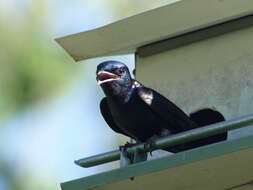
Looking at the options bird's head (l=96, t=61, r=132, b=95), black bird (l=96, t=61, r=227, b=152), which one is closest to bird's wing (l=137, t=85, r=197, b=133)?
black bird (l=96, t=61, r=227, b=152)

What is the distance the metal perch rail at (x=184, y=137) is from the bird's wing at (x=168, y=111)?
1.30 ft

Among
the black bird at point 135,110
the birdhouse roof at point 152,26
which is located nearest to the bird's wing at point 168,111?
the black bird at point 135,110

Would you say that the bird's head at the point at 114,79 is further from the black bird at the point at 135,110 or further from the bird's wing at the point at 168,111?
the bird's wing at the point at 168,111

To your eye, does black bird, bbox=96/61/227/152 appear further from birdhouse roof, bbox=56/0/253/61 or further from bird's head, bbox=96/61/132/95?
birdhouse roof, bbox=56/0/253/61

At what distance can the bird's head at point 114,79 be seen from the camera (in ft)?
15.6

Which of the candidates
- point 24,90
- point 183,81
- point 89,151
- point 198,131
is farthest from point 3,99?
point 198,131

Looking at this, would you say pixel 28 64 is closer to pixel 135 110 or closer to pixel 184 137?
pixel 135 110

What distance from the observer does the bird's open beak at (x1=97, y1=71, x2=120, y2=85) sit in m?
4.73

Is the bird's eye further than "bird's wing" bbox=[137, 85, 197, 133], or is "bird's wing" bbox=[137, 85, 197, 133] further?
the bird's eye

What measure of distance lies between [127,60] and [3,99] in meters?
0.87

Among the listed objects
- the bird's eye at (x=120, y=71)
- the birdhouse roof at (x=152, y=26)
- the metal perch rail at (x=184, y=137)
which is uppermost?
the birdhouse roof at (x=152, y=26)

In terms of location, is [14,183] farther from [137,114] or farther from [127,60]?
[137,114]

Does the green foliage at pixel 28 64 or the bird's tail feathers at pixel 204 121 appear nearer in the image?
the bird's tail feathers at pixel 204 121

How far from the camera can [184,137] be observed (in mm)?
3998
